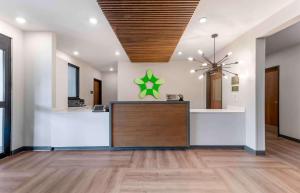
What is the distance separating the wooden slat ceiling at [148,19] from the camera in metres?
2.83

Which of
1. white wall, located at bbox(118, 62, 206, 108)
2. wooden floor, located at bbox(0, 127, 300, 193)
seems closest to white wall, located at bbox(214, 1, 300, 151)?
wooden floor, located at bbox(0, 127, 300, 193)

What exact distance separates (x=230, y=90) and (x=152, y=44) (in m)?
2.41

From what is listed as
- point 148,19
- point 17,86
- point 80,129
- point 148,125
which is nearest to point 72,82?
point 17,86

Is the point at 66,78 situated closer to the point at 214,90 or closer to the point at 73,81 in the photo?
the point at 73,81

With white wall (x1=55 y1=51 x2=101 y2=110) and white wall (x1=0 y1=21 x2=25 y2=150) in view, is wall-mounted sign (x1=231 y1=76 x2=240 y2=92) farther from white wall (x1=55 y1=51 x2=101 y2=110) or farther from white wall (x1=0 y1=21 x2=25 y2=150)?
white wall (x1=0 y1=21 x2=25 y2=150)

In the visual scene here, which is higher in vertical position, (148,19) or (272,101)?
(148,19)

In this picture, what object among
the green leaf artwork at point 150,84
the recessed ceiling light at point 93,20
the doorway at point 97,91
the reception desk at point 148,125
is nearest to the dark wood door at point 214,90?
the green leaf artwork at point 150,84

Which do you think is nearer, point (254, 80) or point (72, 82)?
point (254, 80)

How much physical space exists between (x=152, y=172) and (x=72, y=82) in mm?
5347

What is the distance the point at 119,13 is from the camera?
10.2 feet

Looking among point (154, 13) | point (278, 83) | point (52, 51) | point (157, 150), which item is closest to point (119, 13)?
point (154, 13)

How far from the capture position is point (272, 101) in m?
6.63

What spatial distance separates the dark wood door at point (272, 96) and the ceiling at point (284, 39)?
88cm

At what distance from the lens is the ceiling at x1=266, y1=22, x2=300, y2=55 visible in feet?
13.8
